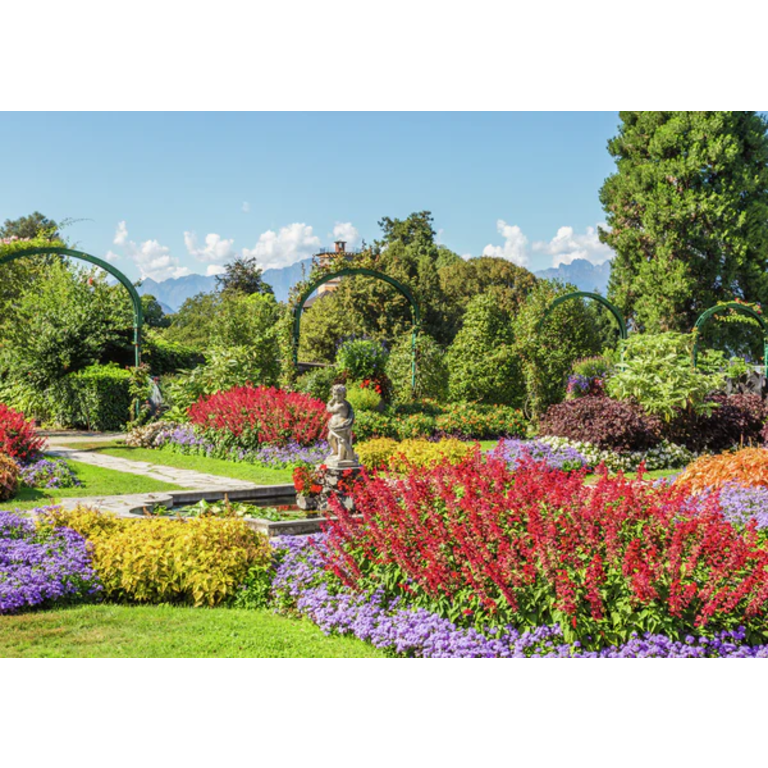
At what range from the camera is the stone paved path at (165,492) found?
7.80 meters

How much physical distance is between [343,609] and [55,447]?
9.81m

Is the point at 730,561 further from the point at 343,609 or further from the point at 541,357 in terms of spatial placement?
the point at 541,357

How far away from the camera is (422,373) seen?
52.2 ft

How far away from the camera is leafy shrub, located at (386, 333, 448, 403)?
51.8 ft

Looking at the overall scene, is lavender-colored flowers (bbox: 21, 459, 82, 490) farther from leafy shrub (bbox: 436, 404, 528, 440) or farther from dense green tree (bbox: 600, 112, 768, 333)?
dense green tree (bbox: 600, 112, 768, 333)

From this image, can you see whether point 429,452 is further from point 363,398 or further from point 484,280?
point 484,280

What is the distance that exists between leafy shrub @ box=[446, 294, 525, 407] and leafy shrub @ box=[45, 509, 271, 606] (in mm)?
10109

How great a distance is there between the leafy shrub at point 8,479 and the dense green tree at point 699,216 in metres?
21.1

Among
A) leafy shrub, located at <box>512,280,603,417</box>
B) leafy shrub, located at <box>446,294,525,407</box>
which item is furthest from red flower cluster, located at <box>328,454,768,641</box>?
leafy shrub, located at <box>512,280,603,417</box>

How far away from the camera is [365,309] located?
31.5m

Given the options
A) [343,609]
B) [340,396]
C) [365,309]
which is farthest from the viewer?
[365,309]

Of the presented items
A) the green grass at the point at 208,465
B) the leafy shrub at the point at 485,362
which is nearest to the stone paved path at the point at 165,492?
the green grass at the point at 208,465

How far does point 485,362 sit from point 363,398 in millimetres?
2838
